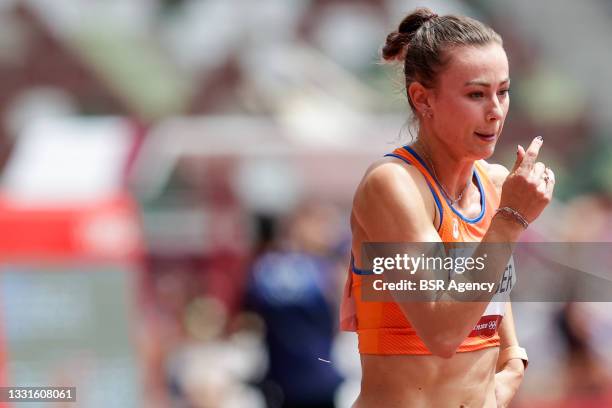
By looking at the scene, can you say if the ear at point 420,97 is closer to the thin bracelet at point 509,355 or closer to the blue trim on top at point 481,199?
the blue trim on top at point 481,199


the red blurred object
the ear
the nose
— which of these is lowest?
A: the nose

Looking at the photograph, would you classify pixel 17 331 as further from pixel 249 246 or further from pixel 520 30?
pixel 520 30

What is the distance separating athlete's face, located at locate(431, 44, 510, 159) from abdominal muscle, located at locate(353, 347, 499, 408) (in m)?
0.53

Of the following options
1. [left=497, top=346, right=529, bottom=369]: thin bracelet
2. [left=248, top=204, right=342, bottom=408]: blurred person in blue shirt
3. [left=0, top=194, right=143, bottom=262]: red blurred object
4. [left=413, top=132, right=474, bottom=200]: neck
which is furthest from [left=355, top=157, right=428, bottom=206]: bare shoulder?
[left=0, top=194, right=143, bottom=262]: red blurred object

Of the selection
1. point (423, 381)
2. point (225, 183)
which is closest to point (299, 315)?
point (423, 381)

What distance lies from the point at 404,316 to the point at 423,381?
6.7 inches

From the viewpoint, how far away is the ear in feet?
9.14

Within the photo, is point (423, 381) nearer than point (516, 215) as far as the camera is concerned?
No

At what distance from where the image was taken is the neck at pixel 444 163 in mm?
2818

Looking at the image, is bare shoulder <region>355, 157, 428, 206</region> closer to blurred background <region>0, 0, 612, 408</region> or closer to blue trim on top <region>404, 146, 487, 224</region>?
blue trim on top <region>404, 146, 487, 224</region>

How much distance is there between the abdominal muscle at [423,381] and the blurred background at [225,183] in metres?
0.68

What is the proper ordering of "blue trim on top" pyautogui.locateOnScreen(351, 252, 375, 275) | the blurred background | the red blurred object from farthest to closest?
1. the red blurred object
2. the blurred background
3. "blue trim on top" pyautogui.locateOnScreen(351, 252, 375, 275)

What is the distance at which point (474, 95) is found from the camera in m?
2.69

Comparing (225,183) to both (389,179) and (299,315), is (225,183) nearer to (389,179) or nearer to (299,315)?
(299,315)
